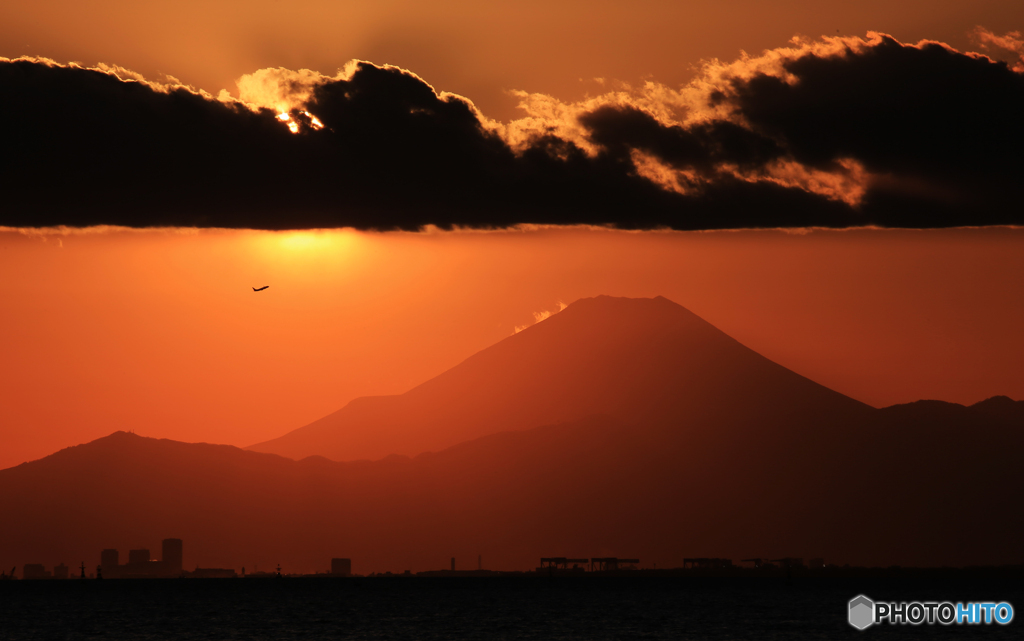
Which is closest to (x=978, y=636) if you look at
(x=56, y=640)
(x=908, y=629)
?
(x=908, y=629)

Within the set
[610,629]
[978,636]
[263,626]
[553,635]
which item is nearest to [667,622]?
[610,629]

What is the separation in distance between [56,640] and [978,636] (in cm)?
12393

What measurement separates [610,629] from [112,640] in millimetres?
68790

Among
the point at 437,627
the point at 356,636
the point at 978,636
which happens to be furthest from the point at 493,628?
the point at 978,636

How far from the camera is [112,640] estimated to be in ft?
569

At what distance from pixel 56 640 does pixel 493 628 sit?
60916 mm

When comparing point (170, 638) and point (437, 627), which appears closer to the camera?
point (170, 638)

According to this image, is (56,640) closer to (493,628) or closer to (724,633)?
(493,628)

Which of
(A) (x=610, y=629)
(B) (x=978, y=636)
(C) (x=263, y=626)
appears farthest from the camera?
(C) (x=263, y=626)

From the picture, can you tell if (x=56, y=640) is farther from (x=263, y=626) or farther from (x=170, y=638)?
(x=263, y=626)

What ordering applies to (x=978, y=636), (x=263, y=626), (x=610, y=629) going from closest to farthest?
(x=978, y=636) → (x=610, y=629) → (x=263, y=626)

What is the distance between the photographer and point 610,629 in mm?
183750

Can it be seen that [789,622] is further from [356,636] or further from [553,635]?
[356,636]

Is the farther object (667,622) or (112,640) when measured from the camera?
(667,622)
